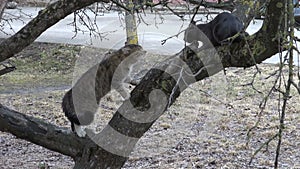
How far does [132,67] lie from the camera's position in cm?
520

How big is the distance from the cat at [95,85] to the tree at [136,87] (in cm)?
73

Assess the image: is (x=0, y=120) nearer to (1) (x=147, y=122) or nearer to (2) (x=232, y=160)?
(1) (x=147, y=122)

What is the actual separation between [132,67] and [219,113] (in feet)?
4.91

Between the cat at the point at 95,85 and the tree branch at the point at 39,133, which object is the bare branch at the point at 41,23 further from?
the cat at the point at 95,85

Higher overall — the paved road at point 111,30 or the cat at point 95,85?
the cat at point 95,85

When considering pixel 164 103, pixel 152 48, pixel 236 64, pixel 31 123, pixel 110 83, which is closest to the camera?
pixel 236 64

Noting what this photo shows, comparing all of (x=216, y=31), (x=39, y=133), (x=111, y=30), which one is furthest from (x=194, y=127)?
(x=111, y=30)

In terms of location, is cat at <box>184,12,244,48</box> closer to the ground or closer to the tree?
the tree

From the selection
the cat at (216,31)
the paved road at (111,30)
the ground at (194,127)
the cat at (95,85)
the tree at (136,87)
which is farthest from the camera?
the paved road at (111,30)

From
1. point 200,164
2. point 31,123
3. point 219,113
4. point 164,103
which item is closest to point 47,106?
point 219,113

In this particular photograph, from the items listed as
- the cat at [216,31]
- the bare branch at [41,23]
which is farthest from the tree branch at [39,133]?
the cat at [216,31]

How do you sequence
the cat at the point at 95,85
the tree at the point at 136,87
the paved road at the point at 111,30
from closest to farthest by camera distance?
1. the tree at the point at 136,87
2. the cat at the point at 95,85
3. the paved road at the point at 111,30

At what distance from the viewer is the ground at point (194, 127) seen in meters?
4.46

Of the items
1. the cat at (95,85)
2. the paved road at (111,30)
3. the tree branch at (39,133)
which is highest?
the tree branch at (39,133)
